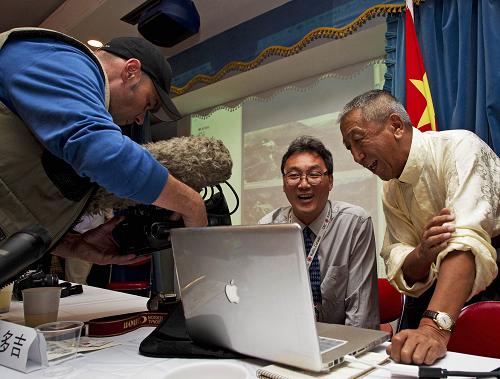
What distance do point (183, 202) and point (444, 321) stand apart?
0.62 metres

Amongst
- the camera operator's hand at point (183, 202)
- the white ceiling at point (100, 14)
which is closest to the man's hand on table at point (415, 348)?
the camera operator's hand at point (183, 202)

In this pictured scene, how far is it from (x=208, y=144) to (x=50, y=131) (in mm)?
392

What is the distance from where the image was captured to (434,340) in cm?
74

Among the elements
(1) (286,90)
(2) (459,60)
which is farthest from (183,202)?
(1) (286,90)

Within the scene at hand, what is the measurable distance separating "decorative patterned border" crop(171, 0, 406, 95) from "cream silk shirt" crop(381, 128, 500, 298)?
1283mm

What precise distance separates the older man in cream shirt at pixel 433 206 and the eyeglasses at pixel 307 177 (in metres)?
0.24

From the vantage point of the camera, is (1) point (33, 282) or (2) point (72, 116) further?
(1) point (33, 282)

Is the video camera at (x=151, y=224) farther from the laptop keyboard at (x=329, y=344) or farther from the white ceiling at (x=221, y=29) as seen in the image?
the white ceiling at (x=221, y=29)

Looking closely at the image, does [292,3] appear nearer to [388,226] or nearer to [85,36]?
Answer: [85,36]

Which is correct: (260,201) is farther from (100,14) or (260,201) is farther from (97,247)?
(97,247)

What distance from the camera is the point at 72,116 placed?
0.75 m

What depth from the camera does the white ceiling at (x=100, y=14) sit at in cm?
293

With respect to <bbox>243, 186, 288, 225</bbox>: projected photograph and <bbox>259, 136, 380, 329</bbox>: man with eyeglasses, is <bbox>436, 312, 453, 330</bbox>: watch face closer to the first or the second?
<bbox>259, 136, 380, 329</bbox>: man with eyeglasses

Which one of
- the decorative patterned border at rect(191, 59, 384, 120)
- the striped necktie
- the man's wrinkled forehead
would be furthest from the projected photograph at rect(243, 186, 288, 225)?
the man's wrinkled forehead
